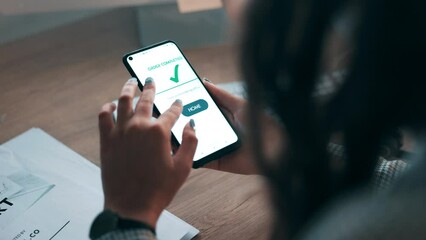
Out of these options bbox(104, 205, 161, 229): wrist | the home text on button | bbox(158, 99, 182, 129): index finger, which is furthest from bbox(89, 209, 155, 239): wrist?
the home text on button

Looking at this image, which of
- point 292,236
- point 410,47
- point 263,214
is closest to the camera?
point 410,47

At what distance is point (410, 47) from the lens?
353mm

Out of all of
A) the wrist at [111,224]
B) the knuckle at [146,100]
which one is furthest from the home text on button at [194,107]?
the wrist at [111,224]

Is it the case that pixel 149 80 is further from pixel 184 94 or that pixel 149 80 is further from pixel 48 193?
pixel 48 193

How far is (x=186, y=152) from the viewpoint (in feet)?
1.84

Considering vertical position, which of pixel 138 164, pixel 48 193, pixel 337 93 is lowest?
pixel 48 193

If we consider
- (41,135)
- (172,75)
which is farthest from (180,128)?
(41,135)

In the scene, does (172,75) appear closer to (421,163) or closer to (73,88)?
(73,88)

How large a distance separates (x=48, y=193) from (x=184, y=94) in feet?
0.68

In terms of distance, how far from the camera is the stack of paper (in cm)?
62

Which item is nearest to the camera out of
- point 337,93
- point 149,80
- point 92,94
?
point 337,93

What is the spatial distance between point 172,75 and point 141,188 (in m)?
0.22

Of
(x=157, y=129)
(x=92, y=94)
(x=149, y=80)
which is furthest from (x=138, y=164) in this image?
(x=92, y=94)

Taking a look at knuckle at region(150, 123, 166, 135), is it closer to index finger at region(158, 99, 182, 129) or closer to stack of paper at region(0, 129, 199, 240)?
index finger at region(158, 99, 182, 129)
